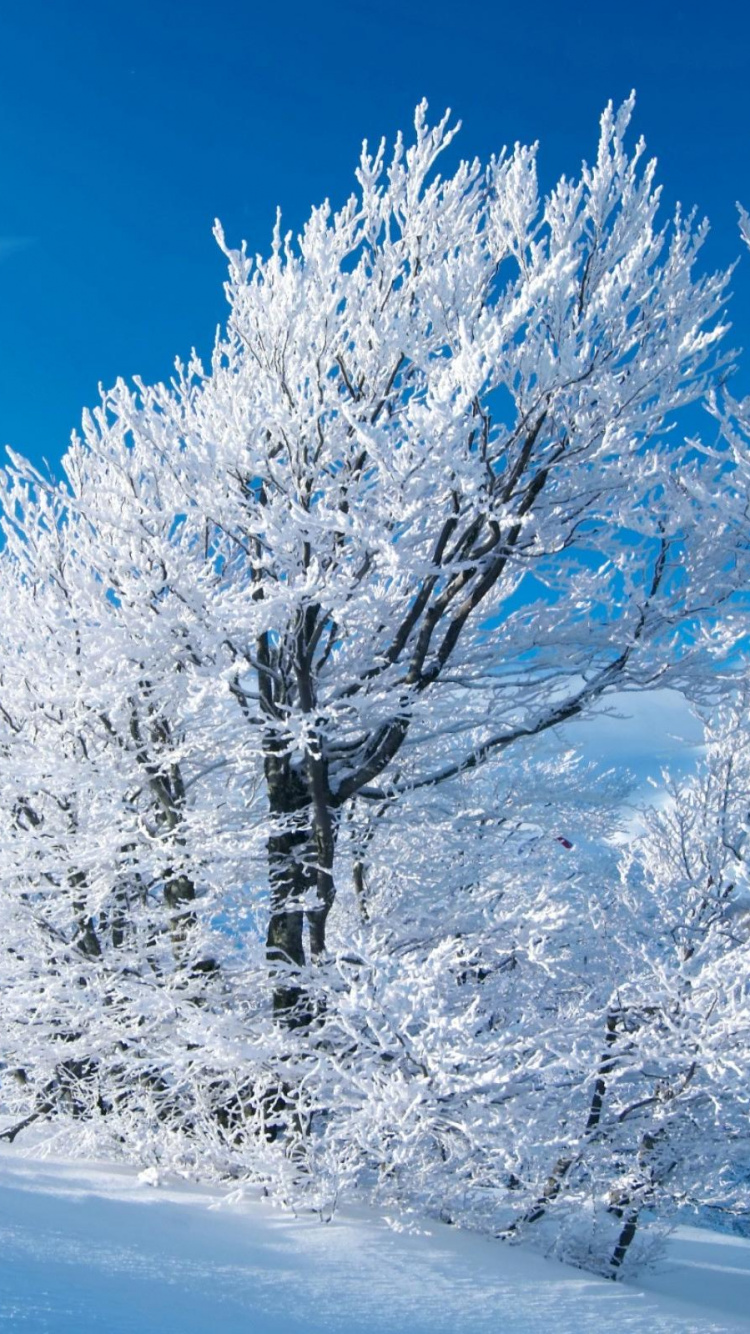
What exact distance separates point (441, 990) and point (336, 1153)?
3.39 ft

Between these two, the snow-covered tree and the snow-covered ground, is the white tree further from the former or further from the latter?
the snow-covered ground

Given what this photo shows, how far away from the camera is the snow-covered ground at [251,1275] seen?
2.83m

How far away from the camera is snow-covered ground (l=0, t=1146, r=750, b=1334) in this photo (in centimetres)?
283

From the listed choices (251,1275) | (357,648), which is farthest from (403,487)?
(251,1275)

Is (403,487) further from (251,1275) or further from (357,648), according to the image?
(251,1275)

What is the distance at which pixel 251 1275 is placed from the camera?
138 inches

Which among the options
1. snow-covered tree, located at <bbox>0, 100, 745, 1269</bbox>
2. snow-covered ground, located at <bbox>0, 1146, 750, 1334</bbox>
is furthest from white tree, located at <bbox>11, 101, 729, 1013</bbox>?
snow-covered ground, located at <bbox>0, 1146, 750, 1334</bbox>

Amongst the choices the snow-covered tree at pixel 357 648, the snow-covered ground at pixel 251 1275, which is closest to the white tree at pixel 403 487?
the snow-covered tree at pixel 357 648

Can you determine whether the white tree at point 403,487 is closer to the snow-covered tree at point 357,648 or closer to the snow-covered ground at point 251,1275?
the snow-covered tree at point 357,648

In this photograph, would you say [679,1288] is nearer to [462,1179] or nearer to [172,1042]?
[462,1179]

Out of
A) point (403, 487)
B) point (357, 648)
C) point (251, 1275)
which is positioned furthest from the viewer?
point (357, 648)

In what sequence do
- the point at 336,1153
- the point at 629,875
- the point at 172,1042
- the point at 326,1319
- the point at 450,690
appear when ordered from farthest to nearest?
the point at 629,875, the point at 450,690, the point at 172,1042, the point at 336,1153, the point at 326,1319

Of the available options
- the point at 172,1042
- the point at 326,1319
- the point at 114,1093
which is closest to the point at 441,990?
the point at 172,1042

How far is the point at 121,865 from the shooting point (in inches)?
268
